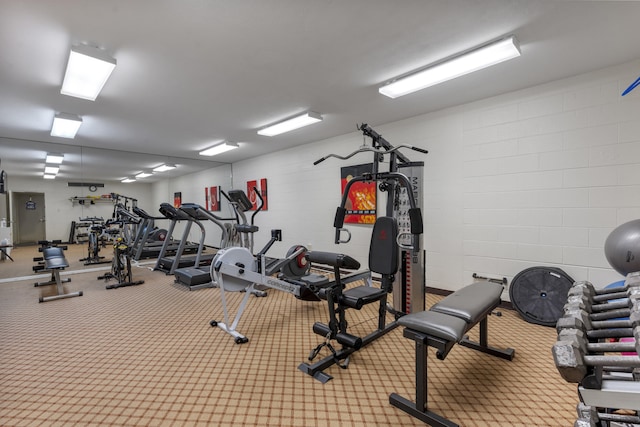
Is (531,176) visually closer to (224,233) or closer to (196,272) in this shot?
(224,233)

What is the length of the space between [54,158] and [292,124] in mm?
4911

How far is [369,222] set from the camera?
5.00 metres

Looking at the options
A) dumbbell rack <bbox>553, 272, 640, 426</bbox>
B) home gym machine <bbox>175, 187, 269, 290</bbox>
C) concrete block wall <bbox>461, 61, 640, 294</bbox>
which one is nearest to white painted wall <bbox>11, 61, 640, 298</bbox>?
concrete block wall <bbox>461, 61, 640, 294</bbox>

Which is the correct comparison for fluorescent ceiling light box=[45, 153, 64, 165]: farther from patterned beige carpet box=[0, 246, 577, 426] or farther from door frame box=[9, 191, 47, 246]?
patterned beige carpet box=[0, 246, 577, 426]

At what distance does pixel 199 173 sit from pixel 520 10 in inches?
284

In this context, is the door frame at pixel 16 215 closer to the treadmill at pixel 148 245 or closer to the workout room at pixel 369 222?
the workout room at pixel 369 222

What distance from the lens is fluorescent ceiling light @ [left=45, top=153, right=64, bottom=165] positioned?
18.6 ft

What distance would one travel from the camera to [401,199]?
337cm

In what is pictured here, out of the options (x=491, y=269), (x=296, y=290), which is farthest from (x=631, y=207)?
(x=296, y=290)

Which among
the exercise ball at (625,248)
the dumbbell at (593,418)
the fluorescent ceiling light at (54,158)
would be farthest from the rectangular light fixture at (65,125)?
the exercise ball at (625,248)

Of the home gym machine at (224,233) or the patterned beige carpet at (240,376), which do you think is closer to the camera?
the patterned beige carpet at (240,376)

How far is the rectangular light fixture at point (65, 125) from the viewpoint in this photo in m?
3.97

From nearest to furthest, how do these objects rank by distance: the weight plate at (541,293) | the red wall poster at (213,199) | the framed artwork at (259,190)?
the weight plate at (541,293) < the framed artwork at (259,190) < the red wall poster at (213,199)

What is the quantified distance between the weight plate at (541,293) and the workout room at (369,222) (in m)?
0.02
